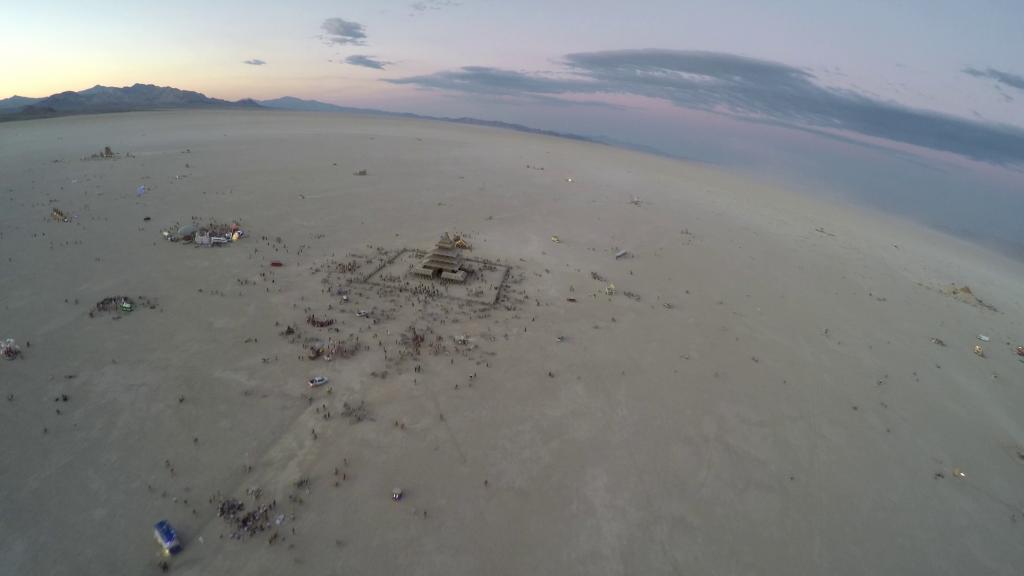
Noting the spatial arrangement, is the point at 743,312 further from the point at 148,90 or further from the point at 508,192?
the point at 148,90

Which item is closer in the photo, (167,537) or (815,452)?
(167,537)

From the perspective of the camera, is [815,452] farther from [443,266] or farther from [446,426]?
[443,266]

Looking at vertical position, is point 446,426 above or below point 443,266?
below

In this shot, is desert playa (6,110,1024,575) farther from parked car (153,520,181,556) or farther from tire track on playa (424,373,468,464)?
parked car (153,520,181,556)

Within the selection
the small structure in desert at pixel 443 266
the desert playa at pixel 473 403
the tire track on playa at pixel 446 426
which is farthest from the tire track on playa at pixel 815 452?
the small structure in desert at pixel 443 266

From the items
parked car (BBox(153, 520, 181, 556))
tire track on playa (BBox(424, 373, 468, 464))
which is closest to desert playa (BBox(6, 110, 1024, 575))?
tire track on playa (BBox(424, 373, 468, 464))

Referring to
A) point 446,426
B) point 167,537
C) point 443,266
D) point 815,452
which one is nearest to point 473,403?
point 446,426

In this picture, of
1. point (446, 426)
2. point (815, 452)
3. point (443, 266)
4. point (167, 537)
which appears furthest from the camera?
point (443, 266)
